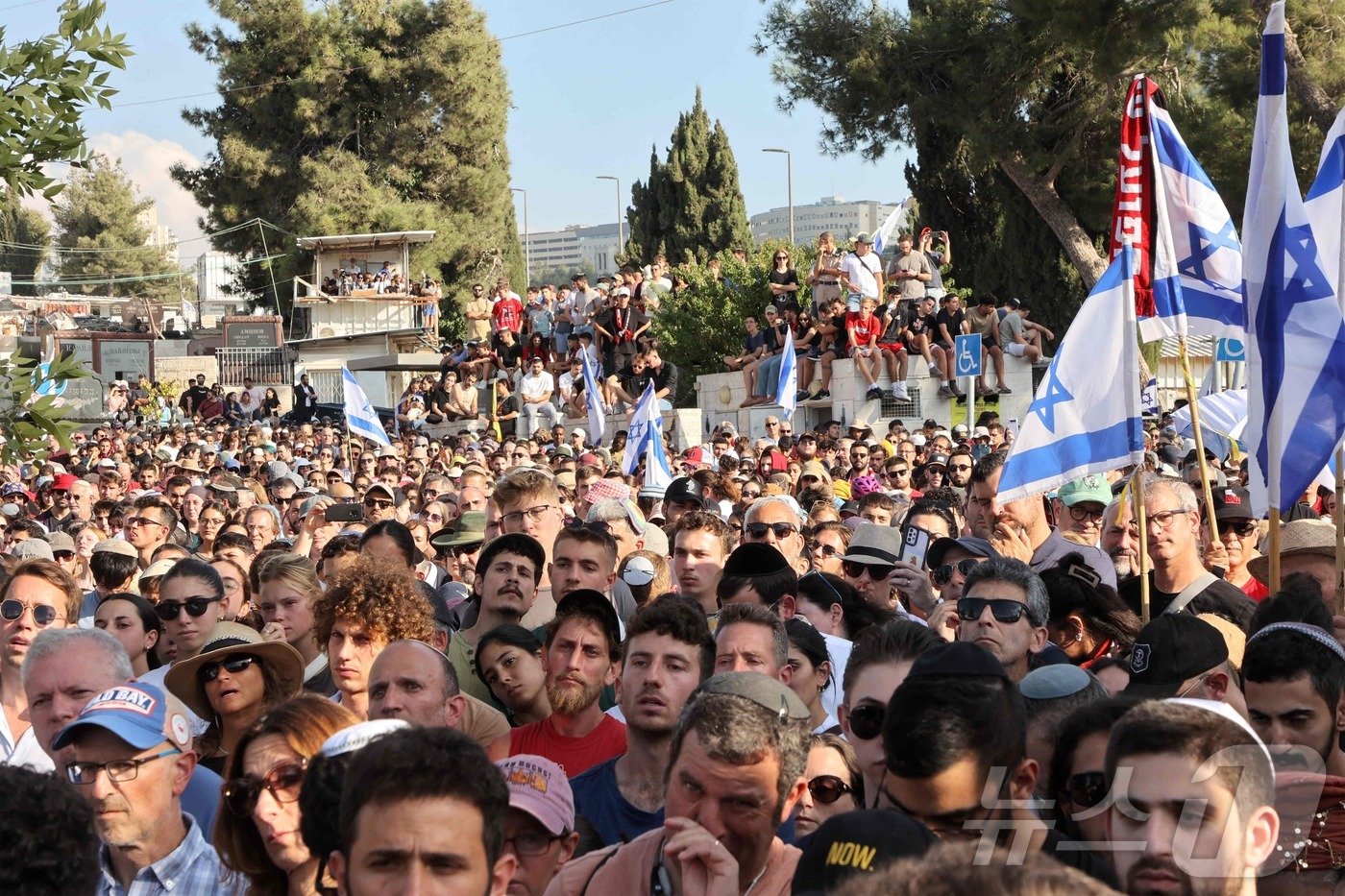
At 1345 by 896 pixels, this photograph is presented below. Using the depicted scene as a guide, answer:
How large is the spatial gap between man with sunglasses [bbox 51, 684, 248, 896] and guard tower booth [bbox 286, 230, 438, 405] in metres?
47.4

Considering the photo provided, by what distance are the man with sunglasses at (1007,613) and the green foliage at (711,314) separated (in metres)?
22.6

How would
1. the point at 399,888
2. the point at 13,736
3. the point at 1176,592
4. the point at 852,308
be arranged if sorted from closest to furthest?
the point at 399,888 → the point at 13,736 → the point at 1176,592 → the point at 852,308

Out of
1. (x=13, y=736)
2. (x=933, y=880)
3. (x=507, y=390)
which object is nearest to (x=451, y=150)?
(x=507, y=390)

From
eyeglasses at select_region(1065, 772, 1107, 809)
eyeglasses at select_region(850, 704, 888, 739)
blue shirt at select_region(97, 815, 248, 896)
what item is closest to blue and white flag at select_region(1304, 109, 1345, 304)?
eyeglasses at select_region(850, 704, 888, 739)

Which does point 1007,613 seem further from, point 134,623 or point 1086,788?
point 134,623

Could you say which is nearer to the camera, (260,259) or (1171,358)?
(1171,358)

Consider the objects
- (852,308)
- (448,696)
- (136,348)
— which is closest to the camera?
(448,696)

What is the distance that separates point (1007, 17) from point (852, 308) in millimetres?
8557

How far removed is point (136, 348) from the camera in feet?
174

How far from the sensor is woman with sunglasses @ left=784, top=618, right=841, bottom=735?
16.7 ft

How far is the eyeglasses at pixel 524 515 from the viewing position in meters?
7.76

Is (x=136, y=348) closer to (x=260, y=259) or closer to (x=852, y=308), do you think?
(x=260, y=259)

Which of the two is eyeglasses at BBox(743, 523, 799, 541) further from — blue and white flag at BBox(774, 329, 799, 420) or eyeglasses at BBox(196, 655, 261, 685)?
blue and white flag at BBox(774, 329, 799, 420)

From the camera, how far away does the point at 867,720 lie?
4.08m
